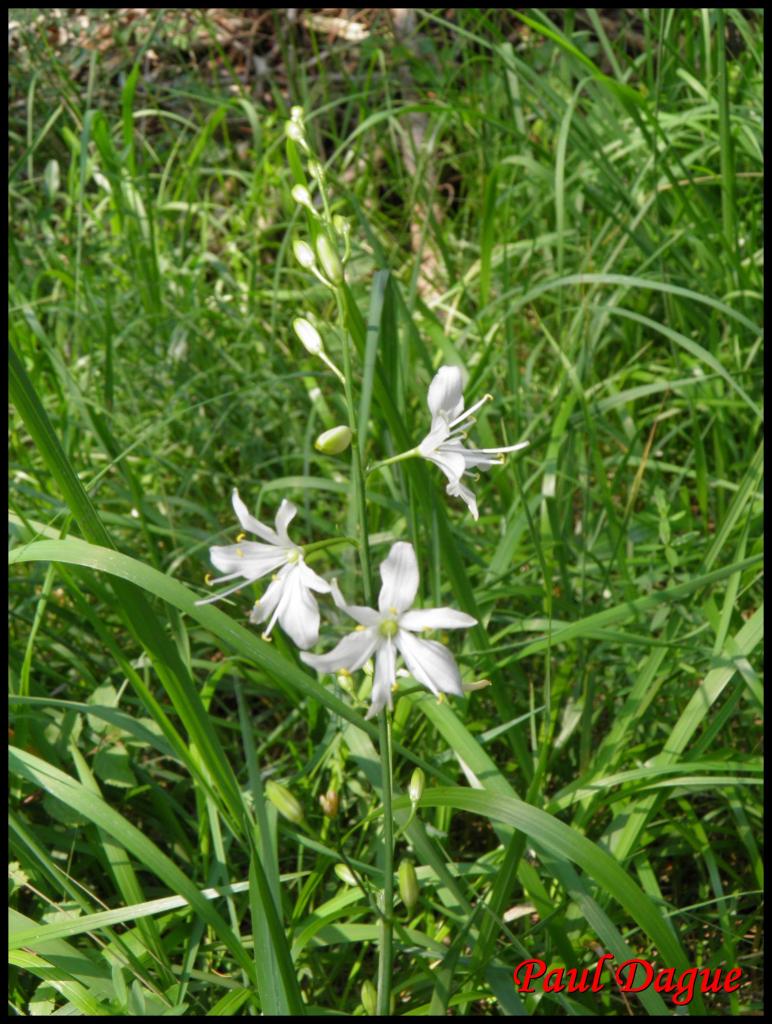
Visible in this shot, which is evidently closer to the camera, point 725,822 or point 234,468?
point 725,822

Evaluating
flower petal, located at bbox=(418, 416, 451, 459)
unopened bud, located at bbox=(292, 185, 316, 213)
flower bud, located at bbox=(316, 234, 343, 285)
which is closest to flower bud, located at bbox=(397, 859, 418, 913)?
flower petal, located at bbox=(418, 416, 451, 459)

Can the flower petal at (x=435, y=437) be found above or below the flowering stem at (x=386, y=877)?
above

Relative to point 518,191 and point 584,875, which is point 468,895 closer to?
point 584,875

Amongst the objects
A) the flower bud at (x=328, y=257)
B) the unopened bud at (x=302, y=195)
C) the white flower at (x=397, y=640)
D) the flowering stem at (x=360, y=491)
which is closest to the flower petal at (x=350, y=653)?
the white flower at (x=397, y=640)

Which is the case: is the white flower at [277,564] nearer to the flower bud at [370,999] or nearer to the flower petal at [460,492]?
the flower petal at [460,492]

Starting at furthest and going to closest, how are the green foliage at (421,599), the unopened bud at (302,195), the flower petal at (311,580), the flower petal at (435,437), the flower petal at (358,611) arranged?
the green foliage at (421,599)
the unopened bud at (302,195)
the flower petal at (435,437)
the flower petal at (311,580)
the flower petal at (358,611)

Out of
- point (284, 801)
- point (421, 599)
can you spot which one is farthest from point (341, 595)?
point (421, 599)

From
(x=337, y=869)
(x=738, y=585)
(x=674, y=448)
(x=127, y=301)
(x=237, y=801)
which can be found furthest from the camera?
(x=127, y=301)

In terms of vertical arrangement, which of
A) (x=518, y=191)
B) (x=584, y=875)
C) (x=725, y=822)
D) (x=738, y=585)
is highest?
(x=518, y=191)

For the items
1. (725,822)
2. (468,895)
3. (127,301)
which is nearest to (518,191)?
(127,301)

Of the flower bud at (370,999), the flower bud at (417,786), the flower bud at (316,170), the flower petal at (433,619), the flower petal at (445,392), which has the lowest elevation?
the flower bud at (370,999)
